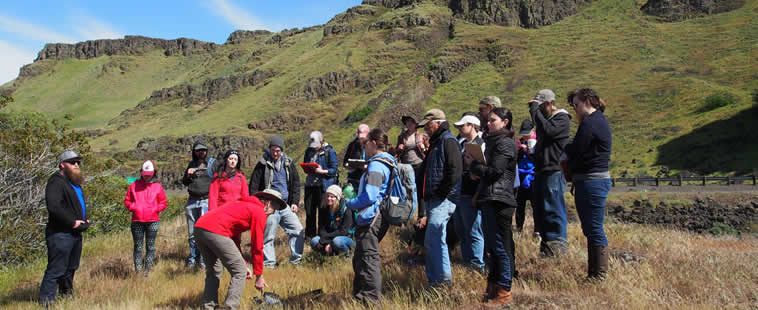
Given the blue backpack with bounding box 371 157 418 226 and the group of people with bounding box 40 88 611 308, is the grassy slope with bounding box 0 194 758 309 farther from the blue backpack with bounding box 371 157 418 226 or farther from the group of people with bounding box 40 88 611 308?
the blue backpack with bounding box 371 157 418 226

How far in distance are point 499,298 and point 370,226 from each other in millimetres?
1356

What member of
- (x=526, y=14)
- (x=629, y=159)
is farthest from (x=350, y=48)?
(x=629, y=159)

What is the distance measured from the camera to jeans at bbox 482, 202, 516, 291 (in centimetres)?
404

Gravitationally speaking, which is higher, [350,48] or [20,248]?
[350,48]

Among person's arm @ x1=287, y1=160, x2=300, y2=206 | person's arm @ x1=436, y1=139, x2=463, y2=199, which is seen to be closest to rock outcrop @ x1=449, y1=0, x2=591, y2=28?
person's arm @ x1=287, y1=160, x2=300, y2=206

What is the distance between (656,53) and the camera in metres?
52.6

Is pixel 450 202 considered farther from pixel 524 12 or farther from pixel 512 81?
pixel 524 12

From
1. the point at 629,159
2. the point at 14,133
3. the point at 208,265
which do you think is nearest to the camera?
the point at 208,265

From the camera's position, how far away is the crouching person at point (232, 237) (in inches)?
181

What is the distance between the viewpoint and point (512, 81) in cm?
5344

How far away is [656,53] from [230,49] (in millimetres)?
115798

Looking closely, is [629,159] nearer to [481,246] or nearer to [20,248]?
[481,246]

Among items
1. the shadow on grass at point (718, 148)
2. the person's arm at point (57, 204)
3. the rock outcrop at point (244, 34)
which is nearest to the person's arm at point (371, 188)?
the person's arm at point (57, 204)

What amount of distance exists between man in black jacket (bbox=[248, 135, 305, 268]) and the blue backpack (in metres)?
2.91
